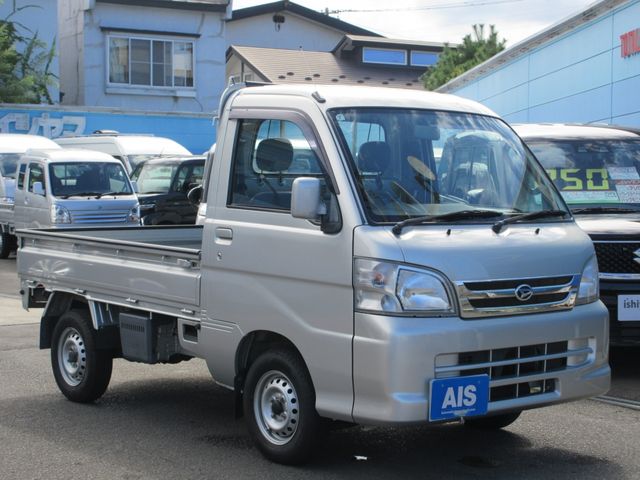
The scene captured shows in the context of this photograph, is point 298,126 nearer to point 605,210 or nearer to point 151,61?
point 605,210

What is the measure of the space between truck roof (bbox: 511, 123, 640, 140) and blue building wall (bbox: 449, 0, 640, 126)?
A: 8205mm

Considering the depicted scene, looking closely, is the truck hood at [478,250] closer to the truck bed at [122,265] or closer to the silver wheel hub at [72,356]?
the truck bed at [122,265]

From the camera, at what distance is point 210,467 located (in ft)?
18.9

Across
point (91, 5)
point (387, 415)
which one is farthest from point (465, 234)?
point (91, 5)

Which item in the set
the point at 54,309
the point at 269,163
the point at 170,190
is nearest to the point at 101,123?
the point at 170,190

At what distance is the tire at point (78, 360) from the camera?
730 centimetres

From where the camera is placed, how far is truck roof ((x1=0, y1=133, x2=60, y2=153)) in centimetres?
2227

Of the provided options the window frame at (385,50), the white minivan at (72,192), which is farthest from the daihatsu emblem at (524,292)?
the window frame at (385,50)

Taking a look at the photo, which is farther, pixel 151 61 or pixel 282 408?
pixel 151 61

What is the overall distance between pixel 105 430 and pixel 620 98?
14.3 m

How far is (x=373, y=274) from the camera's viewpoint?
5109mm

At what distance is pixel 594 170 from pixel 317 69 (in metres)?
38.5

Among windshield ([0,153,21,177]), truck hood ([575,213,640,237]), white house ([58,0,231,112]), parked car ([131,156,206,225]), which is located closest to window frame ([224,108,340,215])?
truck hood ([575,213,640,237])

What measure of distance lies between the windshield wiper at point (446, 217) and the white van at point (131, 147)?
698 inches
